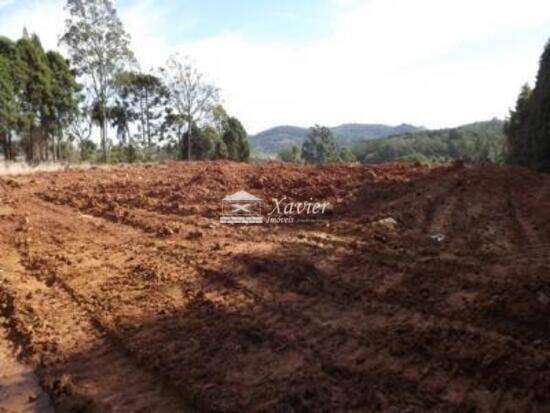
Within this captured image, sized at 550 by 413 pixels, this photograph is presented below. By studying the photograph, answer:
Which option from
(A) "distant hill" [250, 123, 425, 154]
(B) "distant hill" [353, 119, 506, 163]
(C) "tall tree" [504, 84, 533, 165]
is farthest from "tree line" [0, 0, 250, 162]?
(A) "distant hill" [250, 123, 425, 154]

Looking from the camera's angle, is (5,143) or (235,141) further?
(235,141)

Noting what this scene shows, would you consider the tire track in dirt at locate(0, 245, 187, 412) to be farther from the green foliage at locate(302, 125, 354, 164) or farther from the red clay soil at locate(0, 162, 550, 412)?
the green foliage at locate(302, 125, 354, 164)

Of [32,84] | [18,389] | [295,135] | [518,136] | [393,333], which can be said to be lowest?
[18,389]

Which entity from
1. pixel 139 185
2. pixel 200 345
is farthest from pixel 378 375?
pixel 139 185

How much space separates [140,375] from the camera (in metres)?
3.29

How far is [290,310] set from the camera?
13.4ft

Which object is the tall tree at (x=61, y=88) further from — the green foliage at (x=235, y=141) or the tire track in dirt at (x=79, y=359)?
the tire track in dirt at (x=79, y=359)

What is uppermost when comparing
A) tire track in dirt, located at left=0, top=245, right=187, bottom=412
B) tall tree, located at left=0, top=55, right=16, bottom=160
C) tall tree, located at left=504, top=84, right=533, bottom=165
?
tall tree, located at left=0, top=55, right=16, bottom=160

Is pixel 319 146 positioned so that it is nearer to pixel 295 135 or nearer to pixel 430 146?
pixel 430 146

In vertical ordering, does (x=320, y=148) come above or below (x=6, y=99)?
below

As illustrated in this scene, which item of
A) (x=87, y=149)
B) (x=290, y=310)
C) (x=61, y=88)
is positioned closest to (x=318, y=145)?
(x=87, y=149)

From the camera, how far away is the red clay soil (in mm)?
2943

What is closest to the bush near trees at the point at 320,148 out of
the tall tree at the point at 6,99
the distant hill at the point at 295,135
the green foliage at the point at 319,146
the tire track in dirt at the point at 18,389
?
the green foliage at the point at 319,146

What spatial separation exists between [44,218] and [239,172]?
17.8 feet
